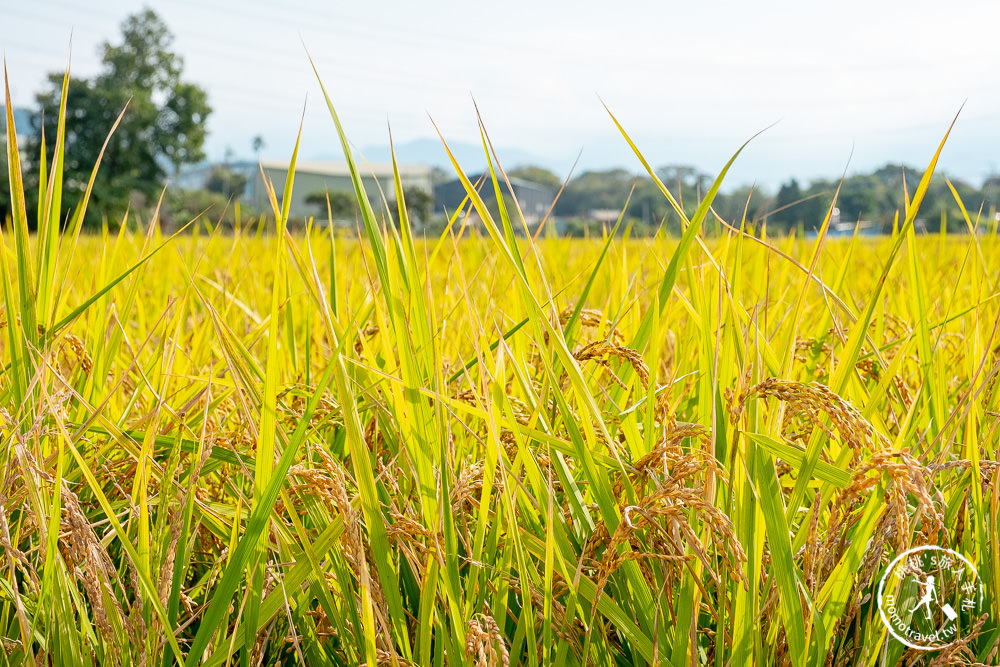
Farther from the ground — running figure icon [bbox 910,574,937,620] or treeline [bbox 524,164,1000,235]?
treeline [bbox 524,164,1000,235]

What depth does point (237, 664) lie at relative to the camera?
624 mm

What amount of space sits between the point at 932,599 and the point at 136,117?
108 ft

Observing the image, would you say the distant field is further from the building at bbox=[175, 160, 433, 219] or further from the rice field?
the building at bbox=[175, 160, 433, 219]

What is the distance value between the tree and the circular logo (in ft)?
105

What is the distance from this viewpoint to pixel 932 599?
59 cm

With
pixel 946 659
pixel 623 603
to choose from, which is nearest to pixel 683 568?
pixel 623 603

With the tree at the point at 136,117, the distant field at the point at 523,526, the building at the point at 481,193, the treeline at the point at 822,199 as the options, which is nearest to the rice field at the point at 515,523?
the distant field at the point at 523,526

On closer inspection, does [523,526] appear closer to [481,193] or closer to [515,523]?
[515,523]

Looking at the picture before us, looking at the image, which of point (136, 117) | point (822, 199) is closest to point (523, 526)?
point (822, 199)

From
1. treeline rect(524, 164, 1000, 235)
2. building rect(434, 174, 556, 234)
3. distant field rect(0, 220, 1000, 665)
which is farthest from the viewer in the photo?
treeline rect(524, 164, 1000, 235)

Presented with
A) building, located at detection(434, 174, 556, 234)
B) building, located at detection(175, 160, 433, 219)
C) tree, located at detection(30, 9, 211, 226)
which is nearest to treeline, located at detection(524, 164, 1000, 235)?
building, located at detection(434, 174, 556, 234)

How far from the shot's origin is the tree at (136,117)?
28.7m

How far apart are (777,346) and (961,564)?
361mm

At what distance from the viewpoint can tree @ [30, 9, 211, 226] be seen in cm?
2872
